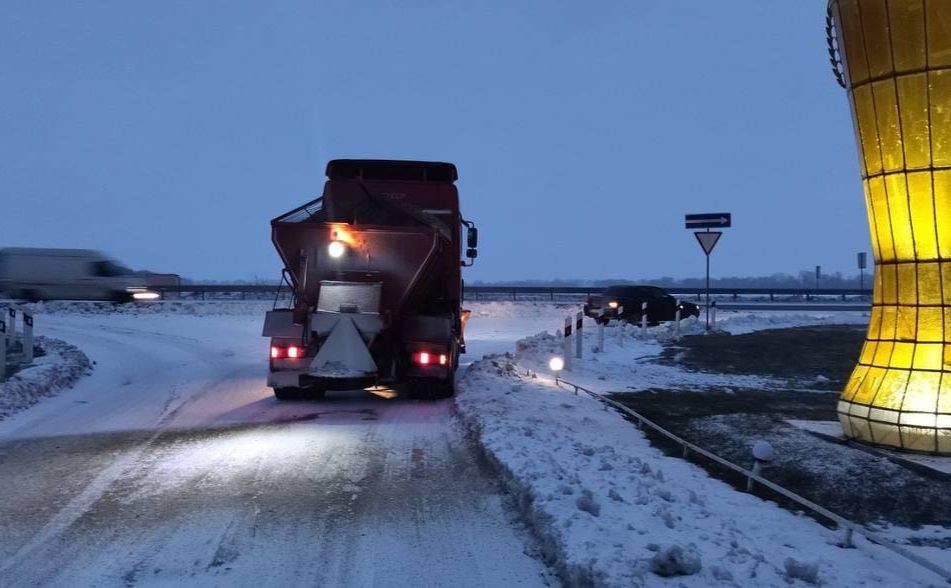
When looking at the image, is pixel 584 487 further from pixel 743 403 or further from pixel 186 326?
pixel 186 326

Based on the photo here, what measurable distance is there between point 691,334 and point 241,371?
13585 millimetres

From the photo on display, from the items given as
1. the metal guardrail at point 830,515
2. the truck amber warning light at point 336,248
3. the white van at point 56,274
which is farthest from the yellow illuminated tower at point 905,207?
the white van at point 56,274

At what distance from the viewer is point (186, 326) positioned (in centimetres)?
→ 2864

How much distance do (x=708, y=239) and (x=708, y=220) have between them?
0.70 meters

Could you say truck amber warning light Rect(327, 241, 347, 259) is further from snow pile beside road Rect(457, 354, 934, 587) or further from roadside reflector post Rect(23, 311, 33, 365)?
roadside reflector post Rect(23, 311, 33, 365)

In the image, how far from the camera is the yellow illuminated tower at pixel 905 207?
7602mm

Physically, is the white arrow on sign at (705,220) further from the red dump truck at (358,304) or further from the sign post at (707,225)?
the red dump truck at (358,304)

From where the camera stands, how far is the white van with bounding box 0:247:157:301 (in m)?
28.3

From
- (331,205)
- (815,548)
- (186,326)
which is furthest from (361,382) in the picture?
(186,326)

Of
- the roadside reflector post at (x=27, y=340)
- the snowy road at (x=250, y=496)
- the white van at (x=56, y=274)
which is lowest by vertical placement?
the snowy road at (x=250, y=496)

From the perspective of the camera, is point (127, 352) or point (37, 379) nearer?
point (37, 379)

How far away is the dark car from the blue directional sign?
6173 mm

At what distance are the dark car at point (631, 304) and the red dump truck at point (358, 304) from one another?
17.3 metres

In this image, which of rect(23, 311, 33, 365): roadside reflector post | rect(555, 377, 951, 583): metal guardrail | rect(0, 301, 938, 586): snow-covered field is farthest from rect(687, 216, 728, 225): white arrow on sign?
rect(23, 311, 33, 365): roadside reflector post
